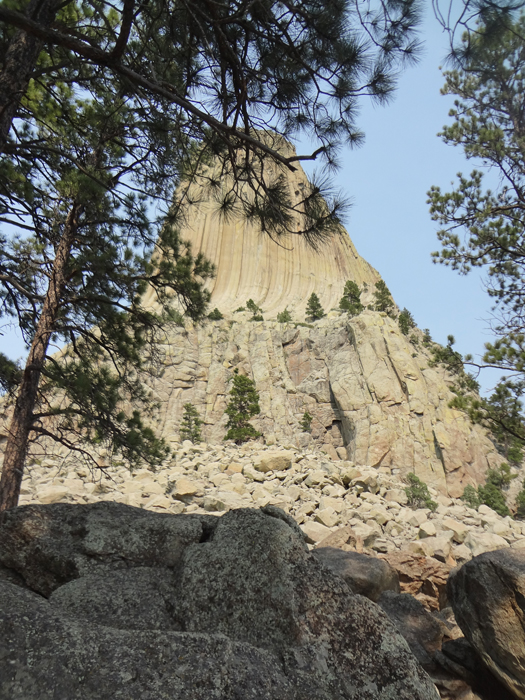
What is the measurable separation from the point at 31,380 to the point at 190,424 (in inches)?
819

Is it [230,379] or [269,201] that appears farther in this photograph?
[230,379]

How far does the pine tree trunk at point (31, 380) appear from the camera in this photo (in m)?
5.73

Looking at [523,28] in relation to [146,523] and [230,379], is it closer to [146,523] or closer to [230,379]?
[146,523]

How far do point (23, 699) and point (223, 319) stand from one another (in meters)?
34.4

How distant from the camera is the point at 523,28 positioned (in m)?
4.58

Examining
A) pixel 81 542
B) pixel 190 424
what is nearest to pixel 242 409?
pixel 190 424

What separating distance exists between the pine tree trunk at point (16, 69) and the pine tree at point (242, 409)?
74.4ft

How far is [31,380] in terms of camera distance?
6.10 meters

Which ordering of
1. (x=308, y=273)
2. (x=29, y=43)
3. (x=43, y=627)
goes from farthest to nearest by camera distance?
(x=308, y=273)
(x=29, y=43)
(x=43, y=627)

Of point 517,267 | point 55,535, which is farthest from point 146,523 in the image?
point 517,267

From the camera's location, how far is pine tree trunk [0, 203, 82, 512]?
225 inches

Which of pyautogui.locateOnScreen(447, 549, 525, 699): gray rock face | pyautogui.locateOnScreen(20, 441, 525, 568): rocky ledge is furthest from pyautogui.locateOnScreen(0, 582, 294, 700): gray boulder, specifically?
pyautogui.locateOnScreen(20, 441, 525, 568): rocky ledge

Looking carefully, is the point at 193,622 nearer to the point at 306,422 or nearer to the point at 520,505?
the point at 520,505

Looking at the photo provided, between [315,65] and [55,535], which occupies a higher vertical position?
[315,65]
